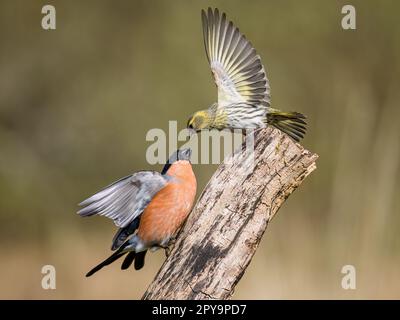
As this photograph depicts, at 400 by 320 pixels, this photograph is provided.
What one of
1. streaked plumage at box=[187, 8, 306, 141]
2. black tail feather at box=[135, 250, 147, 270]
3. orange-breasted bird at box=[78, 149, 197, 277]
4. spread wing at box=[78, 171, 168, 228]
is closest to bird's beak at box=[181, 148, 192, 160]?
orange-breasted bird at box=[78, 149, 197, 277]

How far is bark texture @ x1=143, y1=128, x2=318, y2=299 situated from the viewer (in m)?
4.28

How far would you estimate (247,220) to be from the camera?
4.43 metres

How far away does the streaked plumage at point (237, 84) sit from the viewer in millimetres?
7297

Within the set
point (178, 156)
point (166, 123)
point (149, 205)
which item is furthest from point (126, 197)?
point (166, 123)

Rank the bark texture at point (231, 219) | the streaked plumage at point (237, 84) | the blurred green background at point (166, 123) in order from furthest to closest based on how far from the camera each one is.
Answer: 1. the blurred green background at point (166, 123)
2. the streaked plumage at point (237, 84)
3. the bark texture at point (231, 219)

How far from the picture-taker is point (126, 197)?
15.6ft

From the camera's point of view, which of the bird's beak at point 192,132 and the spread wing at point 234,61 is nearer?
the spread wing at point 234,61

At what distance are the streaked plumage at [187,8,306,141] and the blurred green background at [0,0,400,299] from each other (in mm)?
1503

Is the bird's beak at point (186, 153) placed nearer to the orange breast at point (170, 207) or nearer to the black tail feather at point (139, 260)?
the orange breast at point (170, 207)

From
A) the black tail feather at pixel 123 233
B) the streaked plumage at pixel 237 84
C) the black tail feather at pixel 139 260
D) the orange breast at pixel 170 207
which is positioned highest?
the streaked plumage at pixel 237 84

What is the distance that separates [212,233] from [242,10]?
270 inches

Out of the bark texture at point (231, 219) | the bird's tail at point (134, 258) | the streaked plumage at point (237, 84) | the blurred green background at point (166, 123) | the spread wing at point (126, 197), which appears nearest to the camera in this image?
the bark texture at point (231, 219)

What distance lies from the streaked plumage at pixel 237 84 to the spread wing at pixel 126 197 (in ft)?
8.23

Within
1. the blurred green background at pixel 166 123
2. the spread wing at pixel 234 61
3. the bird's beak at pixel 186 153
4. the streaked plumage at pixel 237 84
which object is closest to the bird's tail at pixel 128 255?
the bird's beak at pixel 186 153
